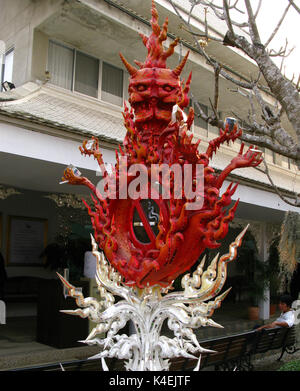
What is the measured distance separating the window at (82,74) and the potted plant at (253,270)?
5.47 m

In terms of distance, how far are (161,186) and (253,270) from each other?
30.0 feet

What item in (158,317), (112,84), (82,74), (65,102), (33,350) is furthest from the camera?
(112,84)

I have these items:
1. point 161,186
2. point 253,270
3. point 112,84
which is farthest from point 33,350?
point 253,270

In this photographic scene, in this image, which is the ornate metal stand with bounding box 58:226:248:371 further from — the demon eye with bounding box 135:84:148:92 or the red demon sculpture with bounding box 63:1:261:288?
the demon eye with bounding box 135:84:148:92

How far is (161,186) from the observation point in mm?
2922

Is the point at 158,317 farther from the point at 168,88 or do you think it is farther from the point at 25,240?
the point at 25,240

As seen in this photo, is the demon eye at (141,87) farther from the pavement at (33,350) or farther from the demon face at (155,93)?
the pavement at (33,350)

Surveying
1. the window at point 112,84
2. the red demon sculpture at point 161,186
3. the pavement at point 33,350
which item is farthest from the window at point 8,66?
the red demon sculpture at point 161,186

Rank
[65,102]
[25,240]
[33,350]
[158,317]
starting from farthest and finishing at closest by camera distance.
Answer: [25,240] < [65,102] < [33,350] < [158,317]

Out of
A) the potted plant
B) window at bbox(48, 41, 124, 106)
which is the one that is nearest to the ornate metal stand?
window at bbox(48, 41, 124, 106)

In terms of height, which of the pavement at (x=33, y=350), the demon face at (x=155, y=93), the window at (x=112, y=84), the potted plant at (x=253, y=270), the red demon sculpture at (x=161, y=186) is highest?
the window at (x=112, y=84)

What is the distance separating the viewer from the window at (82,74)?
8758mm

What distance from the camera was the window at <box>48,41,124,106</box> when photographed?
8758mm
